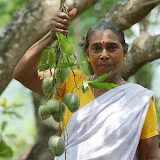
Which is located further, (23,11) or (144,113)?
(23,11)

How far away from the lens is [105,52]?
2.86m

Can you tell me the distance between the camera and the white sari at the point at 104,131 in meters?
2.79

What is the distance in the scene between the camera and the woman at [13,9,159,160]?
2.79m

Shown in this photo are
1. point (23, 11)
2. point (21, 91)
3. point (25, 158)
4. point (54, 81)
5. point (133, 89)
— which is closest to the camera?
point (54, 81)

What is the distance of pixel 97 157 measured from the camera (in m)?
2.78

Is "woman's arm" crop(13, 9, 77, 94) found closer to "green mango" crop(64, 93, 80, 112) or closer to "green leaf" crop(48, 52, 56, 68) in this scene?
"green leaf" crop(48, 52, 56, 68)

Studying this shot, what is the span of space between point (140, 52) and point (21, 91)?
219 inches

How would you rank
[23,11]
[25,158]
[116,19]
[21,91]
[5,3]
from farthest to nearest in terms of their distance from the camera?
[21,91]
[5,3]
[25,158]
[116,19]
[23,11]

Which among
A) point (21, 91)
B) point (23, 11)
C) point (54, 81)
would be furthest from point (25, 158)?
point (21, 91)

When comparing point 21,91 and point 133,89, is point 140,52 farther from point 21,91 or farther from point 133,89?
point 21,91

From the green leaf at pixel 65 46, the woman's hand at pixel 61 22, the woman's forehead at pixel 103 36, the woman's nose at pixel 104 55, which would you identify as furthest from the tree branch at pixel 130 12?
the green leaf at pixel 65 46

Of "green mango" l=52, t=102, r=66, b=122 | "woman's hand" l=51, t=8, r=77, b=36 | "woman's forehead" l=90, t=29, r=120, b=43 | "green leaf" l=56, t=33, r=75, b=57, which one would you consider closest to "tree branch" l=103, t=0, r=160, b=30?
"woman's forehead" l=90, t=29, r=120, b=43

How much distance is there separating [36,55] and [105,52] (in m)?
0.34

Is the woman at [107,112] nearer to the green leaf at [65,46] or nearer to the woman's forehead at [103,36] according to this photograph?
the woman's forehead at [103,36]
